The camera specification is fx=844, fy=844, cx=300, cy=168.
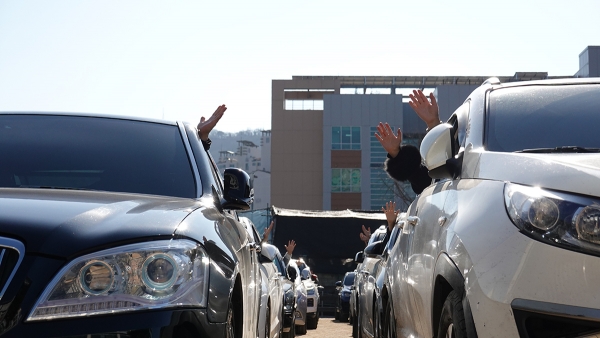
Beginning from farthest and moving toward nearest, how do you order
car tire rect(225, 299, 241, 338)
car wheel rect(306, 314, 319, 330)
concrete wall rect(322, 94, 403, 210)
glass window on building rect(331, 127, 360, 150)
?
glass window on building rect(331, 127, 360, 150) < concrete wall rect(322, 94, 403, 210) < car wheel rect(306, 314, 319, 330) < car tire rect(225, 299, 241, 338)

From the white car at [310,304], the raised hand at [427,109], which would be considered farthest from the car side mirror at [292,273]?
the raised hand at [427,109]

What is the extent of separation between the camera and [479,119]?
163 inches

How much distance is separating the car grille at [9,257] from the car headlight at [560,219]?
66.2 inches

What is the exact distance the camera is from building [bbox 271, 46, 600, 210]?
2434 inches

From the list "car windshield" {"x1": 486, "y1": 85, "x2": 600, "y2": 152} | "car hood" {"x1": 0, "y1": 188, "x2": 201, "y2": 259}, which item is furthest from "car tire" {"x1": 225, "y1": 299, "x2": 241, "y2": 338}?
A: "car windshield" {"x1": 486, "y1": 85, "x2": 600, "y2": 152}

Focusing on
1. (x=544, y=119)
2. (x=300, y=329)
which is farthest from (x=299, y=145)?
(x=544, y=119)

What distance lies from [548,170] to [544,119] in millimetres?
1112

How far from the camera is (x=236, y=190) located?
14.0 ft

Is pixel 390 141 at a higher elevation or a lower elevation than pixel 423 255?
higher

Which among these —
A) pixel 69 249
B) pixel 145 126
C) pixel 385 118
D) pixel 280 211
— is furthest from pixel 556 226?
pixel 385 118

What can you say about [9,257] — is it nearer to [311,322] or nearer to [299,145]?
[311,322]

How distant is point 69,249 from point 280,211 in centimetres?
2597

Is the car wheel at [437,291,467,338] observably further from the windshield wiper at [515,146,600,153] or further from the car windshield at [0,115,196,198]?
the car windshield at [0,115,196,198]

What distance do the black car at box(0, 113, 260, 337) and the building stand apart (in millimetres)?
54582
